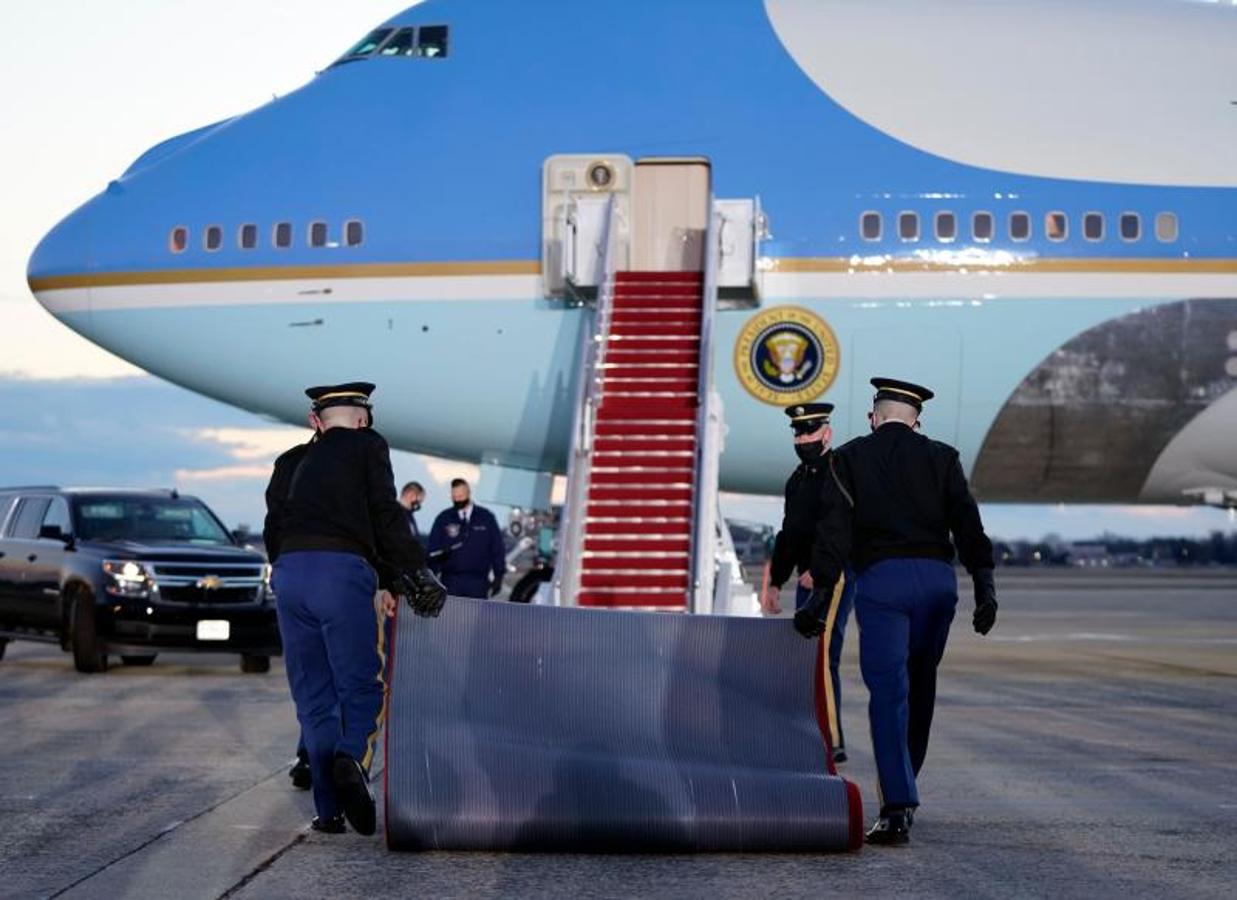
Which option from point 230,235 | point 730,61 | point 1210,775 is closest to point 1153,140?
point 730,61

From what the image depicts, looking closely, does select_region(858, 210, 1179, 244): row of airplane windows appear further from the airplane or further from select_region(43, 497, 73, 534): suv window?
select_region(43, 497, 73, 534): suv window

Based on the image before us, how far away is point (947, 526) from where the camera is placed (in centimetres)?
970

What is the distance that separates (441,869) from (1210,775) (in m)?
4.79

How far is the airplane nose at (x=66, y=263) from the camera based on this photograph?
23938mm

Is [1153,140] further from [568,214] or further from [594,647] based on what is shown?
[594,647]

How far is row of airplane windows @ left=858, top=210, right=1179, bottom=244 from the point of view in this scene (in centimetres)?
2278

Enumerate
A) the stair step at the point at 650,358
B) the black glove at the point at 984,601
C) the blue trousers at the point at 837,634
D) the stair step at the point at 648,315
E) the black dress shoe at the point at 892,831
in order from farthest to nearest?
the stair step at the point at 648,315 < the stair step at the point at 650,358 < the blue trousers at the point at 837,634 < the black glove at the point at 984,601 < the black dress shoe at the point at 892,831

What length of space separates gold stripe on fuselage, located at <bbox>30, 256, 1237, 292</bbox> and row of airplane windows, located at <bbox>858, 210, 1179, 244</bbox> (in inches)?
9.7

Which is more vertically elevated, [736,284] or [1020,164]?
[1020,164]

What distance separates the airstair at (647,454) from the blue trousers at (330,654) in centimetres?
932

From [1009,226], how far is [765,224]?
2.57 meters

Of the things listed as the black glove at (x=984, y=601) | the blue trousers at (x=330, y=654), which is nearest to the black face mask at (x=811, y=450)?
the black glove at (x=984, y=601)

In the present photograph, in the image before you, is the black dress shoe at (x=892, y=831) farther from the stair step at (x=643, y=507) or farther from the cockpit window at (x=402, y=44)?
the cockpit window at (x=402, y=44)

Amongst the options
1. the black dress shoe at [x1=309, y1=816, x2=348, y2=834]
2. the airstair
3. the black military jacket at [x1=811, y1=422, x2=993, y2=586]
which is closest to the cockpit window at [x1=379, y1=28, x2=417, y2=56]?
the airstair
